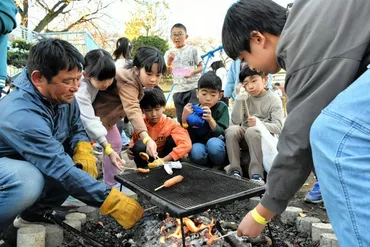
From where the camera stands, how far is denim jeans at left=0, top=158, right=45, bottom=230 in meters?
1.95

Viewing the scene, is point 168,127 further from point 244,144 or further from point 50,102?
point 50,102

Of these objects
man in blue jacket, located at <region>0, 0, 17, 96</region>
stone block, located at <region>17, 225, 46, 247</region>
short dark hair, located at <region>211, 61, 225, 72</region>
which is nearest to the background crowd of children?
man in blue jacket, located at <region>0, 0, 17, 96</region>

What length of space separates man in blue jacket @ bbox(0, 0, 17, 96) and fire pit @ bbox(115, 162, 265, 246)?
128 cm

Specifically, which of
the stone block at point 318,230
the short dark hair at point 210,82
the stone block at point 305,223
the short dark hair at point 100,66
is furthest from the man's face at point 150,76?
the stone block at point 318,230

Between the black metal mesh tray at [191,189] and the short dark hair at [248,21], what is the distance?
84 cm

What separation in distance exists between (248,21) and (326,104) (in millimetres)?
541

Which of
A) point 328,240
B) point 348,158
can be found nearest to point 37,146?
point 348,158

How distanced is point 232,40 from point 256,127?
5.89 feet

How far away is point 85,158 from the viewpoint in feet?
8.34

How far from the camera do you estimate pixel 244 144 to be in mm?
3656

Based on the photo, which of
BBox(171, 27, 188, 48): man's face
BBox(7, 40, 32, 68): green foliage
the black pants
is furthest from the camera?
BBox(7, 40, 32, 68): green foliage

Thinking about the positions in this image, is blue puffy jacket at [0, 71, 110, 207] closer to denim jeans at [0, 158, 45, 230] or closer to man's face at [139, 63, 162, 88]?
denim jeans at [0, 158, 45, 230]

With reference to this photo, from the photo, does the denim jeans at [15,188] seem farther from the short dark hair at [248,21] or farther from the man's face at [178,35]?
the man's face at [178,35]

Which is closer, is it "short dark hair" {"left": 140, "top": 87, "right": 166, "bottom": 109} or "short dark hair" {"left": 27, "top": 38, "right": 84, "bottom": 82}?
"short dark hair" {"left": 27, "top": 38, "right": 84, "bottom": 82}
